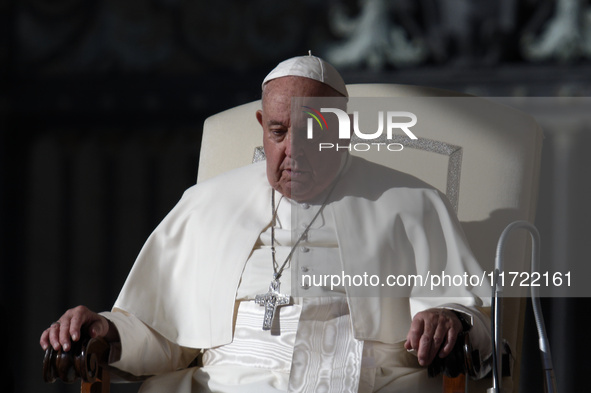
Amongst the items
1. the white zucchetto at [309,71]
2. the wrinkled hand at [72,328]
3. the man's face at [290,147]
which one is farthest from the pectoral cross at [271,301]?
the white zucchetto at [309,71]

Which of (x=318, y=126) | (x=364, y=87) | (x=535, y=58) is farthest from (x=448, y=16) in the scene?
(x=318, y=126)

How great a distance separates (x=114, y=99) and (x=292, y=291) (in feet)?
7.87

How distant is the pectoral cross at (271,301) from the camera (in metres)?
2.72

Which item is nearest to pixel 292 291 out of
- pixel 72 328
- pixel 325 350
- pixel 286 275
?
pixel 286 275

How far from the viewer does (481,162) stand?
3227 millimetres

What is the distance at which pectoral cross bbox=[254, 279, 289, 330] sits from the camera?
8.92ft

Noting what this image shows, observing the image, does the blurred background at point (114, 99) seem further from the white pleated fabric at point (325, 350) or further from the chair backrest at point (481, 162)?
the white pleated fabric at point (325, 350)

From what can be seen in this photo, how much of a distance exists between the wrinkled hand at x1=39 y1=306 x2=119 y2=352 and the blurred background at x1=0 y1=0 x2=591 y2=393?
2036 mm

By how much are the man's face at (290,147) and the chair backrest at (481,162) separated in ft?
1.54

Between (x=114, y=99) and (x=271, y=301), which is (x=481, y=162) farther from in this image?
(x=114, y=99)

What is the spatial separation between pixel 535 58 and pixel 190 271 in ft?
6.87

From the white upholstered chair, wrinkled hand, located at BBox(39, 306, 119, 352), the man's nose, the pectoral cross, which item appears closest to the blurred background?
the white upholstered chair

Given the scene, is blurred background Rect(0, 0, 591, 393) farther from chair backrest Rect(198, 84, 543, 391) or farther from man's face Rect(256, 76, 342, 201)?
man's face Rect(256, 76, 342, 201)

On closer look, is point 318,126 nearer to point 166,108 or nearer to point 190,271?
point 190,271
